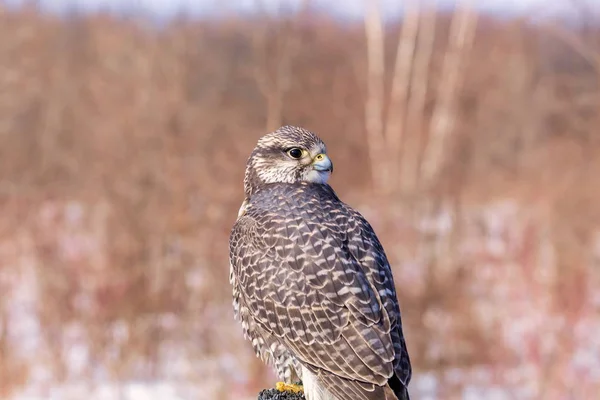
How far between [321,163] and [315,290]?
2.12ft

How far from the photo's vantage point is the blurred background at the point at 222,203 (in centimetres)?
972

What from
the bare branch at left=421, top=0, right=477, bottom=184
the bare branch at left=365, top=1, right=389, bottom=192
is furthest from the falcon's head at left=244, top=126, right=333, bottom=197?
the bare branch at left=421, top=0, right=477, bottom=184

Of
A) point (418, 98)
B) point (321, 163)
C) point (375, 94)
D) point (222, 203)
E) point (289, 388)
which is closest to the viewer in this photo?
point (289, 388)

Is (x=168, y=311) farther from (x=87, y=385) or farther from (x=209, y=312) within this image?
(x=87, y=385)

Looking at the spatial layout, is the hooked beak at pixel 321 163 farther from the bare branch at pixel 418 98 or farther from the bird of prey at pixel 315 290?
the bare branch at pixel 418 98

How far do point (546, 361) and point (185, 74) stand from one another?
20.6 ft

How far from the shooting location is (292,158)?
3957mm

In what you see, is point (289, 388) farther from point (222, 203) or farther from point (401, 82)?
point (401, 82)

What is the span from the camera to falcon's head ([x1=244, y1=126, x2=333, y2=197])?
12.8 ft

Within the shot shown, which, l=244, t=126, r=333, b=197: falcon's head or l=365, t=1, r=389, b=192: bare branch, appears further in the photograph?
l=365, t=1, r=389, b=192: bare branch

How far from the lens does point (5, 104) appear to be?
Answer: 1252 cm

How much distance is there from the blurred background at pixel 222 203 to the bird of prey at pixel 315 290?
13.9 ft

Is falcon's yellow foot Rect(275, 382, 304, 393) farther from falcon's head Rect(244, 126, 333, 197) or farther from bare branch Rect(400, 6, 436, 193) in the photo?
bare branch Rect(400, 6, 436, 193)

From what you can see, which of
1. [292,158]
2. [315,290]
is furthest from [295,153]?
[315,290]
